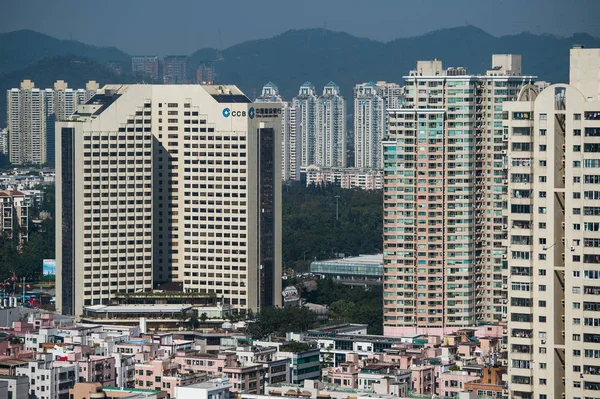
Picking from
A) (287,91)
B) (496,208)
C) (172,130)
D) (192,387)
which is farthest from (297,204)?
(287,91)

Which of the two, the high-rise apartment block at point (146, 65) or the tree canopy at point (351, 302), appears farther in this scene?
the high-rise apartment block at point (146, 65)

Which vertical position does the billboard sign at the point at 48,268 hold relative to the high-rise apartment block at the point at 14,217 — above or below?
below

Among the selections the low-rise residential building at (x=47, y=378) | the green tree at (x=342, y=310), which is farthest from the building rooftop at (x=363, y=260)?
the low-rise residential building at (x=47, y=378)

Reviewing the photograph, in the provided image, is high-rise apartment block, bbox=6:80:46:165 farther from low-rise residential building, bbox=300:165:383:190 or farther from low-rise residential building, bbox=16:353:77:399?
low-rise residential building, bbox=16:353:77:399

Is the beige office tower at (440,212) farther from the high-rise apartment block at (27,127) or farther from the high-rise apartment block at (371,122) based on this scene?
the high-rise apartment block at (27,127)

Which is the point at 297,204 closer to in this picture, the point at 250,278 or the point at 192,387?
the point at 250,278

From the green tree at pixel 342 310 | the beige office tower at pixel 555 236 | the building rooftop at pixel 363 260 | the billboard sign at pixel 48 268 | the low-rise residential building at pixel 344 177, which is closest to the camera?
the beige office tower at pixel 555 236

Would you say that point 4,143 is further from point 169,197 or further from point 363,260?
point 169,197

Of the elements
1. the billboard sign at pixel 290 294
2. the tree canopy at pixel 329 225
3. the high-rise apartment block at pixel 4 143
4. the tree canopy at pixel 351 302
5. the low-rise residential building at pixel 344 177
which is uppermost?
the high-rise apartment block at pixel 4 143

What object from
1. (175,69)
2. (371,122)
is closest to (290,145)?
(371,122)
